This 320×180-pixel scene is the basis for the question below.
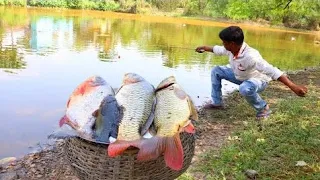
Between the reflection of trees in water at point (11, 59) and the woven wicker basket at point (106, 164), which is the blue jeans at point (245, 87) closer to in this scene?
the woven wicker basket at point (106, 164)

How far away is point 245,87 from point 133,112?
126 inches

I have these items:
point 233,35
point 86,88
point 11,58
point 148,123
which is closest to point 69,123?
point 86,88

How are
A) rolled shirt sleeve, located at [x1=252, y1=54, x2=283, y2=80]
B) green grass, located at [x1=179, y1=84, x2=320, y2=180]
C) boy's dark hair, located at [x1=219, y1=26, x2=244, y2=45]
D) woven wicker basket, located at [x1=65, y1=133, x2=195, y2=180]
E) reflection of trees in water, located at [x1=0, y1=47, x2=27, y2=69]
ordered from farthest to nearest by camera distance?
reflection of trees in water, located at [x1=0, y1=47, x2=27, y2=69] → boy's dark hair, located at [x1=219, y1=26, x2=244, y2=45] → rolled shirt sleeve, located at [x1=252, y1=54, x2=283, y2=80] → green grass, located at [x1=179, y1=84, x2=320, y2=180] → woven wicker basket, located at [x1=65, y1=133, x2=195, y2=180]

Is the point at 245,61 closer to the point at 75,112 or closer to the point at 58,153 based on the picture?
the point at 58,153

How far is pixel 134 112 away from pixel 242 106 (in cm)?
447

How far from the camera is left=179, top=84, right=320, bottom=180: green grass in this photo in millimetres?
3715

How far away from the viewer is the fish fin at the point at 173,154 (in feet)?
7.07

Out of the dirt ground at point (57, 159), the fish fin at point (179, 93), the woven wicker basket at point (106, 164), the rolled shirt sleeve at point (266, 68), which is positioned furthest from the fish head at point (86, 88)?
the rolled shirt sleeve at point (266, 68)

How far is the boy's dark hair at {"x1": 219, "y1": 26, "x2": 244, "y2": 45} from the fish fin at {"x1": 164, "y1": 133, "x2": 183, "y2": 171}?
3047 millimetres

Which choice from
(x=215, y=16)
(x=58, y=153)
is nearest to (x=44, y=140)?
(x=58, y=153)

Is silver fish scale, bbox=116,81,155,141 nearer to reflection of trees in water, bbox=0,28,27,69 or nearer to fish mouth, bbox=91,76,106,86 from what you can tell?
fish mouth, bbox=91,76,106,86

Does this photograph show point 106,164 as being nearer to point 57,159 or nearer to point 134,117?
point 134,117

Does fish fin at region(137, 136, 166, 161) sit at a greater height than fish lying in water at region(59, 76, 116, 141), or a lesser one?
lesser

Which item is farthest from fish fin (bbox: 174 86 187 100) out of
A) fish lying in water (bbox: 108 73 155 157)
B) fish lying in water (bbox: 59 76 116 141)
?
fish lying in water (bbox: 59 76 116 141)
